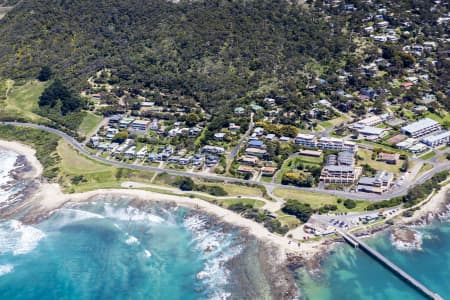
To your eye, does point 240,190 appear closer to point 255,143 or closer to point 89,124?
point 255,143

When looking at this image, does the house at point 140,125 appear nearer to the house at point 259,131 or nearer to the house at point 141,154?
the house at point 141,154

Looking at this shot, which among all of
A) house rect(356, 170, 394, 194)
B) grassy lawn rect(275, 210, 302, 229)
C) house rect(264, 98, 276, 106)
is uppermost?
house rect(264, 98, 276, 106)

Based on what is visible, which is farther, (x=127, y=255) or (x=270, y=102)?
(x=270, y=102)

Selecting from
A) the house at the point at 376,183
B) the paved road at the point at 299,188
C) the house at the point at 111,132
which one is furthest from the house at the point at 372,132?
the house at the point at 111,132

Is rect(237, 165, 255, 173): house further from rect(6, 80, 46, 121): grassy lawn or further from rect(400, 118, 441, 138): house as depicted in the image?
rect(6, 80, 46, 121): grassy lawn

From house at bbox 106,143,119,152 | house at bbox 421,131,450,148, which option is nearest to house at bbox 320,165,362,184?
house at bbox 421,131,450,148

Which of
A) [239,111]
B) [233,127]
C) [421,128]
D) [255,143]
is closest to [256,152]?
[255,143]

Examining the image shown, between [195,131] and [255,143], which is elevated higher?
[195,131]
